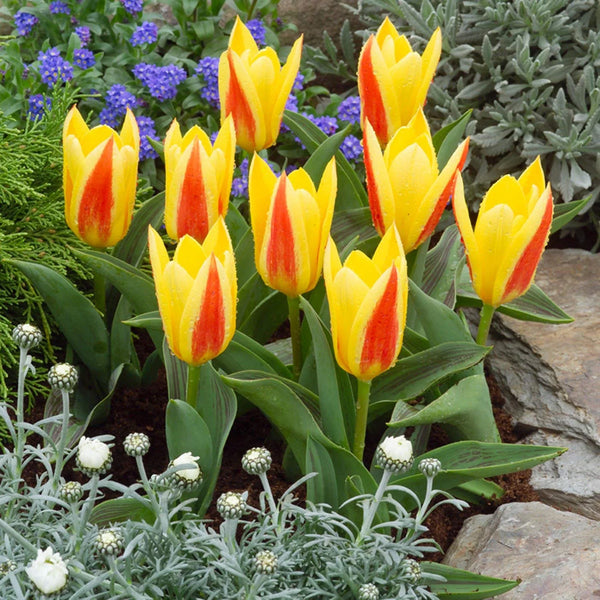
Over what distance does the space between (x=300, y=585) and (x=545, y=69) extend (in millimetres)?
2011

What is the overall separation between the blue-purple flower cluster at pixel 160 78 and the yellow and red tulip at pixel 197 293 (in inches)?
58.1

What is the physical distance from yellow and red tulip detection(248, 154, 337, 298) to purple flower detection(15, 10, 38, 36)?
1.71m

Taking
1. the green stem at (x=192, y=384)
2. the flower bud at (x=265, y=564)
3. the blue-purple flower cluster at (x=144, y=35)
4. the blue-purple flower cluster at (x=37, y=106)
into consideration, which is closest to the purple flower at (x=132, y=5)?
the blue-purple flower cluster at (x=144, y=35)

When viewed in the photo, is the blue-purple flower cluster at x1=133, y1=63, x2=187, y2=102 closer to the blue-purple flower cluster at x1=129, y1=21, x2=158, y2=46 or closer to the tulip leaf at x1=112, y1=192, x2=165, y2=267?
the blue-purple flower cluster at x1=129, y1=21, x2=158, y2=46

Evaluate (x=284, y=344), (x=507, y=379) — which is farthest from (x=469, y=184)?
(x=284, y=344)

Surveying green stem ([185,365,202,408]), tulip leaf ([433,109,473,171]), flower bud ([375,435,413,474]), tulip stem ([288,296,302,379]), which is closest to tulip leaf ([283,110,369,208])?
tulip leaf ([433,109,473,171])

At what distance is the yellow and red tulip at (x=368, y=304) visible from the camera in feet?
4.74

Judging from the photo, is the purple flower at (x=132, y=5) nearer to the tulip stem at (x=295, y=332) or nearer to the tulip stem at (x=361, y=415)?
the tulip stem at (x=295, y=332)


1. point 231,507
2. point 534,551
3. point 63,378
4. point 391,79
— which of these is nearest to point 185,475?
point 231,507

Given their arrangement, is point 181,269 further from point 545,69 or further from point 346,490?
point 545,69

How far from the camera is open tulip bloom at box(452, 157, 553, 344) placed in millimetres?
1602

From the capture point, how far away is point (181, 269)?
57.5 inches

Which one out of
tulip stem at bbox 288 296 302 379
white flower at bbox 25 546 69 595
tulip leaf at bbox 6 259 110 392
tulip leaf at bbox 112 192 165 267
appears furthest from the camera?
tulip leaf at bbox 112 192 165 267

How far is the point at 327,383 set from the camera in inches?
67.5
